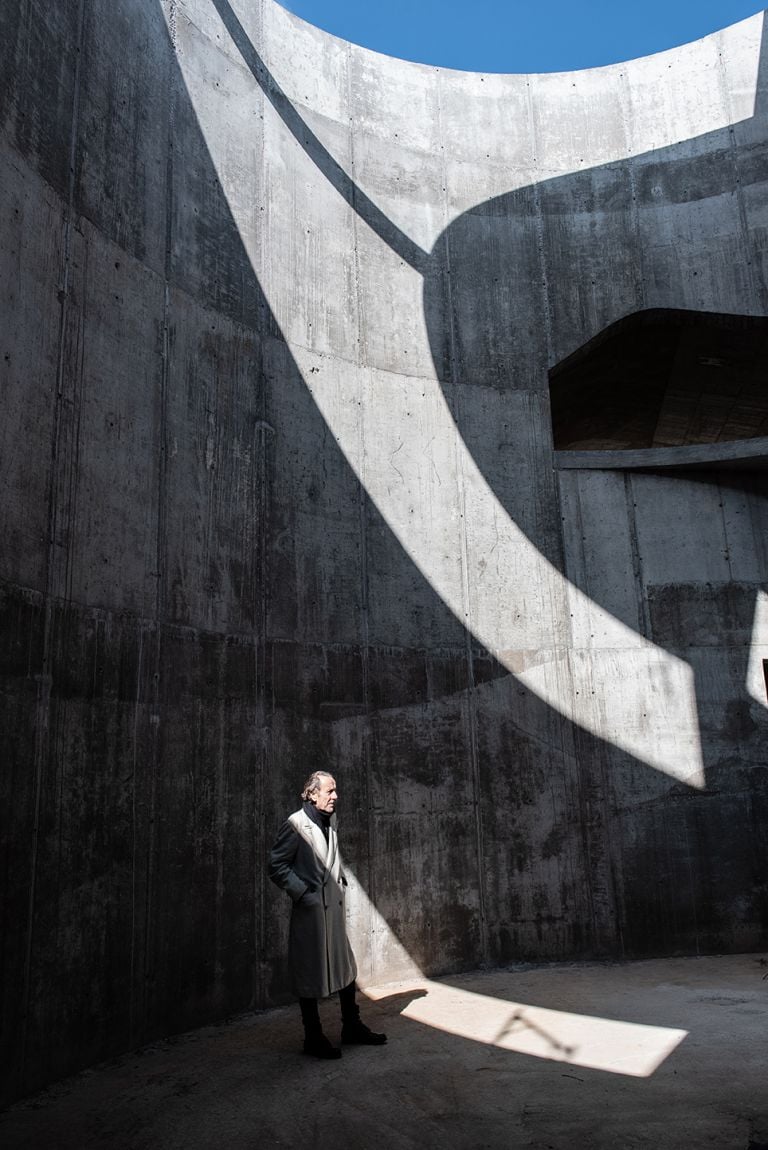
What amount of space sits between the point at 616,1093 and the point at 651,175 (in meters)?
8.61

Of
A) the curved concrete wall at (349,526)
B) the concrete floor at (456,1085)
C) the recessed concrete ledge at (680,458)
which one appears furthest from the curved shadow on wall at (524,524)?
the concrete floor at (456,1085)

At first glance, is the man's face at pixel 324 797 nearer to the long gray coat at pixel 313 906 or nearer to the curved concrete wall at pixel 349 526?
the long gray coat at pixel 313 906

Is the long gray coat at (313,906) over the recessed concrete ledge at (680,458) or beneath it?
beneath

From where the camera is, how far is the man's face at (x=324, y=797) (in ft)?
16.7

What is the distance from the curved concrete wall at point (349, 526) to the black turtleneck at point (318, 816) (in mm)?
1115

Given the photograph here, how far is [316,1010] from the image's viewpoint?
4.81 meters

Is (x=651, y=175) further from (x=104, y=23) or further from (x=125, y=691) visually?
(x=125, y=691)

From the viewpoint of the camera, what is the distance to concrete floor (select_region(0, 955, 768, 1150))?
12.3 feet

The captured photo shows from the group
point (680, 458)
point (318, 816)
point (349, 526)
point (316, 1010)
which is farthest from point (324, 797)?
point (680, 458)

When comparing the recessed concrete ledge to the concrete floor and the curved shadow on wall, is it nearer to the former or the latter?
the curved shadow on wall

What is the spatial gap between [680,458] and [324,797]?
5.24m

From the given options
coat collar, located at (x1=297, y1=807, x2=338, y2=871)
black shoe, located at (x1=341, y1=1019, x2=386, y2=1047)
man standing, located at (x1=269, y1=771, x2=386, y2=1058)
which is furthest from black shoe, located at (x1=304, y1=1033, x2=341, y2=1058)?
coat collar, located at (x1=297, y1=807, x2=338, y2=871)

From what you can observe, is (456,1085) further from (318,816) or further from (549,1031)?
(318,816)

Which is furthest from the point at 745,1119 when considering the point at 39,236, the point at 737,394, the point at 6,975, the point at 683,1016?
the point at 737,394
